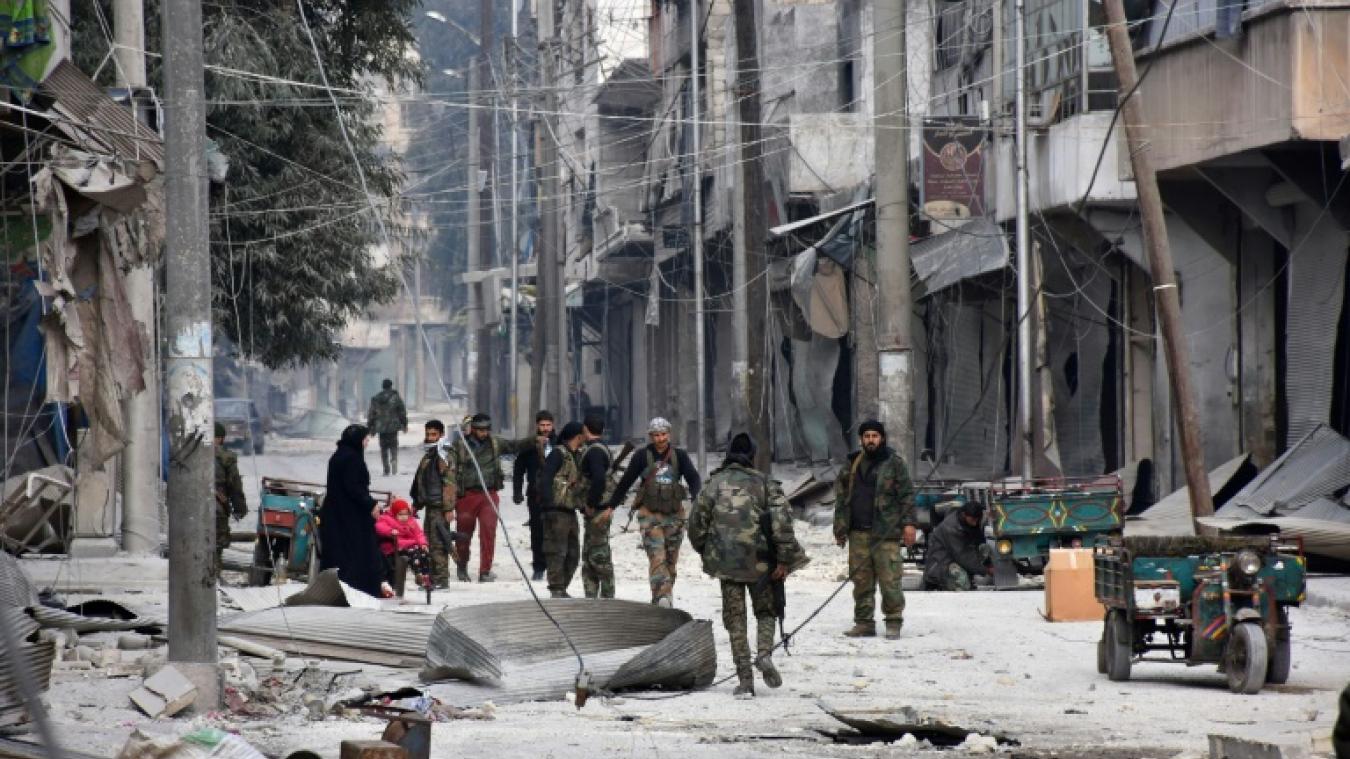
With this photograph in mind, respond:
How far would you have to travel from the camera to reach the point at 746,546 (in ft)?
42.0

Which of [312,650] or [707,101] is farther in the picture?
[707,101]

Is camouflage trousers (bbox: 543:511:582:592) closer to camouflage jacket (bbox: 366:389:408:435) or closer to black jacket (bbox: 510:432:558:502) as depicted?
black jacket (bbox: 510:432:558:502)

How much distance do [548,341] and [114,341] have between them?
29.9m

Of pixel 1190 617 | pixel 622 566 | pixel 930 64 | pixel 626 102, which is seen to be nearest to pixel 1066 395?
pixel 930 64

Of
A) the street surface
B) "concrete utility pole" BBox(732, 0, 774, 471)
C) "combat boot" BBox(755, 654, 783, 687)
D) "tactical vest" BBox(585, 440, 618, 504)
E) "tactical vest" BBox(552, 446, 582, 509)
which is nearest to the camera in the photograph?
the street surface

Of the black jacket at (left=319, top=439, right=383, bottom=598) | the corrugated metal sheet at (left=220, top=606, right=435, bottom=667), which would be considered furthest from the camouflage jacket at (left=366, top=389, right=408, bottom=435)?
the corrugated metal sheet at (left=220, top=606, right=435, bottom=667)

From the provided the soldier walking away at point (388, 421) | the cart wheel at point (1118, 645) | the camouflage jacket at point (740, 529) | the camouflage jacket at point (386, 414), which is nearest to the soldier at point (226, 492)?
the camouflage jacket at point (740, 529)

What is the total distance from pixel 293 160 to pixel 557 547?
10.00m

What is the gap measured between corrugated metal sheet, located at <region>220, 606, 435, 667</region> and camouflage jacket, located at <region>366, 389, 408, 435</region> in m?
24.7

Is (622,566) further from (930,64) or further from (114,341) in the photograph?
(930,64)

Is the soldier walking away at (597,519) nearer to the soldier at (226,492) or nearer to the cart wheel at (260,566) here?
the cart wheel at (260,566)

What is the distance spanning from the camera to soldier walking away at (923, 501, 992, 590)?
20000 millimetres

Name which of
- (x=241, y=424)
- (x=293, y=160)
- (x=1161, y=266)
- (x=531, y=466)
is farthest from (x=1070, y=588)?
(x=241, y=424)

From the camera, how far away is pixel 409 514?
19703 mm
